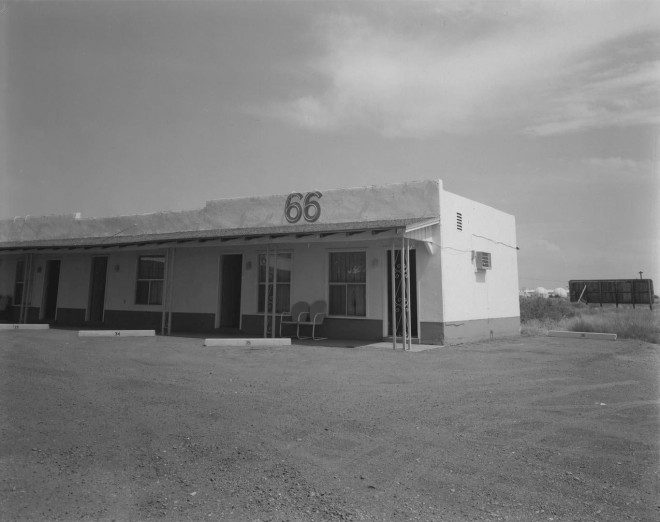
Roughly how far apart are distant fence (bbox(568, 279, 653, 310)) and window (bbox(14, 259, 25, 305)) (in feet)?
110

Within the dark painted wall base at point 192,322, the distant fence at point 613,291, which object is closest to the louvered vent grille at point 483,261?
the dark painted wall base at point 192,322

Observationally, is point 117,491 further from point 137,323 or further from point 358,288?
point 137,323

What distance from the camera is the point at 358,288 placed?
42.7 feet

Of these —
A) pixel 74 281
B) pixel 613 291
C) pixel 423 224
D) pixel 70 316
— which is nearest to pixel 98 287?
pixel 74 281

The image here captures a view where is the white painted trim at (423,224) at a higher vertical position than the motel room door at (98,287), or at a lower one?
higher

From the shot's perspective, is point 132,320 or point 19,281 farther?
point 19,281

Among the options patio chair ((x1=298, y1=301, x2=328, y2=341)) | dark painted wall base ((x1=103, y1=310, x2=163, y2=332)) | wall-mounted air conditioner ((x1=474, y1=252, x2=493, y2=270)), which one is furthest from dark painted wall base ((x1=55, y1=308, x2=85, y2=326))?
wall-mounted air conditioner ((x1=474, y1=252, x2=493, y2=270))

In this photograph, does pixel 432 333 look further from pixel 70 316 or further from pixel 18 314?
pixel 18 314

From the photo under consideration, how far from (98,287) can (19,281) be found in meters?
4.27

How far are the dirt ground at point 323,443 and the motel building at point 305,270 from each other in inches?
173

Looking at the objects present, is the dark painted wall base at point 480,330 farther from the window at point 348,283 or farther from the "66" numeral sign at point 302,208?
the "66" numeral sign at point 302,208

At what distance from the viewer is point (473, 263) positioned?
13.7m

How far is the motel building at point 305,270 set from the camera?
1215 cm

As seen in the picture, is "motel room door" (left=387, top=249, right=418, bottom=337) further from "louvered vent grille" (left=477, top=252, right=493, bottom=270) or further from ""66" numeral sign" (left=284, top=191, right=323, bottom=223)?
""66" numeral sign" (left=284, top=191, right=323, bottom=223)
